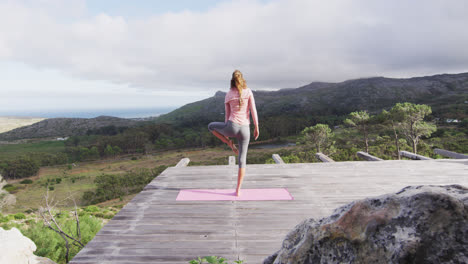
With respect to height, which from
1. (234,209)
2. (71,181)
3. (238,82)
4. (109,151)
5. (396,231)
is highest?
(238,82)

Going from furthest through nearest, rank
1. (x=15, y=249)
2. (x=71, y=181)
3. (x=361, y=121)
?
(x=71, y=181)
(x=361, y=121)
(x=15, y=249)

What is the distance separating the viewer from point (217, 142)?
231 feet

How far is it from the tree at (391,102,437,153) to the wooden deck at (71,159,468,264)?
17640mm

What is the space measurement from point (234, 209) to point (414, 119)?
929 inches

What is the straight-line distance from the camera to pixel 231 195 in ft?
13.6

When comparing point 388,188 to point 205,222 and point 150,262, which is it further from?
point 150,262

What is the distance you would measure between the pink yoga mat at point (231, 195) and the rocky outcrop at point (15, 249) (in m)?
2.05

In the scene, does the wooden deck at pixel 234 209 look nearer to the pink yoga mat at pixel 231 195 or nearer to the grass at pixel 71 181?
the pink yoga mat at pixel 231 195

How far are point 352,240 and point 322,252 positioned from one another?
16cm

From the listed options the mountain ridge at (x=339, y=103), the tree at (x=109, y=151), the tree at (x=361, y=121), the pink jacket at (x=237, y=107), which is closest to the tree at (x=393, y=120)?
the tree at (x=361, y=121)

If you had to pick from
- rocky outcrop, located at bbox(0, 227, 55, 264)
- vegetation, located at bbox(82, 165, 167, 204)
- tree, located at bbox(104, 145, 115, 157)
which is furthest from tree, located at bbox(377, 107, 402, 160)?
tree, located at bbox(104, 145, 115, 157)

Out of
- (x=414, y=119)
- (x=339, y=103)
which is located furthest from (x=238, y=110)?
(x=339, y=103)

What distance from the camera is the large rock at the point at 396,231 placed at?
840 millimetres

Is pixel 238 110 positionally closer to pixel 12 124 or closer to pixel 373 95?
pixel 373 95
